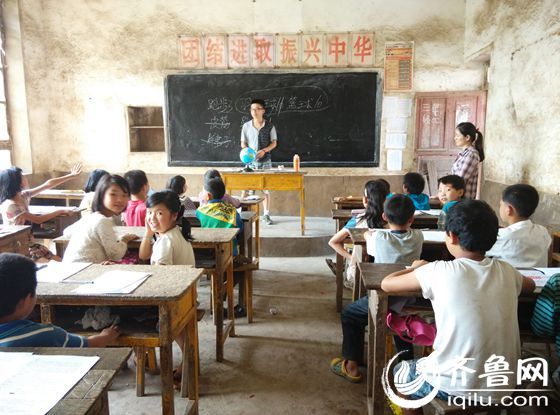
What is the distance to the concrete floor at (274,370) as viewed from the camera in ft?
6.75

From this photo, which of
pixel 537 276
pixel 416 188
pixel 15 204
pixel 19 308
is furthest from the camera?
pixel 416 188

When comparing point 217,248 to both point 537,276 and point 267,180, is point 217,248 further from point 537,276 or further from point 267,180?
point 267,180

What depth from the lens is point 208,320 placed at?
121 inches

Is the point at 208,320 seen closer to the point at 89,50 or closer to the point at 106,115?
the point at 106,115

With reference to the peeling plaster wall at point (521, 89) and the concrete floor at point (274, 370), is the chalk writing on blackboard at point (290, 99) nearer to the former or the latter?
the peeling plaster wall at point (521, 89)

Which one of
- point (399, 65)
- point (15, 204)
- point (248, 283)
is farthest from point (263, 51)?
point (248, 283)

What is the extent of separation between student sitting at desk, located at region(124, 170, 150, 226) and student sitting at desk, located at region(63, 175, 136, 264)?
67cm

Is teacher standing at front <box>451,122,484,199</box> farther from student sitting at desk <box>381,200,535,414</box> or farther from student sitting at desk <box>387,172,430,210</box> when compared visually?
student sitting at desk <box>381,200,535,414</box>

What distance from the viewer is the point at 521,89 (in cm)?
439

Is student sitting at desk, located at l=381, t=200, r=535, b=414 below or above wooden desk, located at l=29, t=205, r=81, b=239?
above

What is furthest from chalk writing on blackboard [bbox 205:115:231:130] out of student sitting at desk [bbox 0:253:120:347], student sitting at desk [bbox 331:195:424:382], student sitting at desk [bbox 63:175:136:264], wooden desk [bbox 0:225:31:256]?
student sitting at desk [bbox 0:253:120:347]

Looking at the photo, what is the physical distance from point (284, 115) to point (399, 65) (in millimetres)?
1779

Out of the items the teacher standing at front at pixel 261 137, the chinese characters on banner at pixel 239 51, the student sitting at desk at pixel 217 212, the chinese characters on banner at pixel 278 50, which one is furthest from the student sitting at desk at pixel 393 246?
the chinese characters on banner at pixel 239 51

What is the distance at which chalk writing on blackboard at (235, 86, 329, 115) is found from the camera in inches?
241
